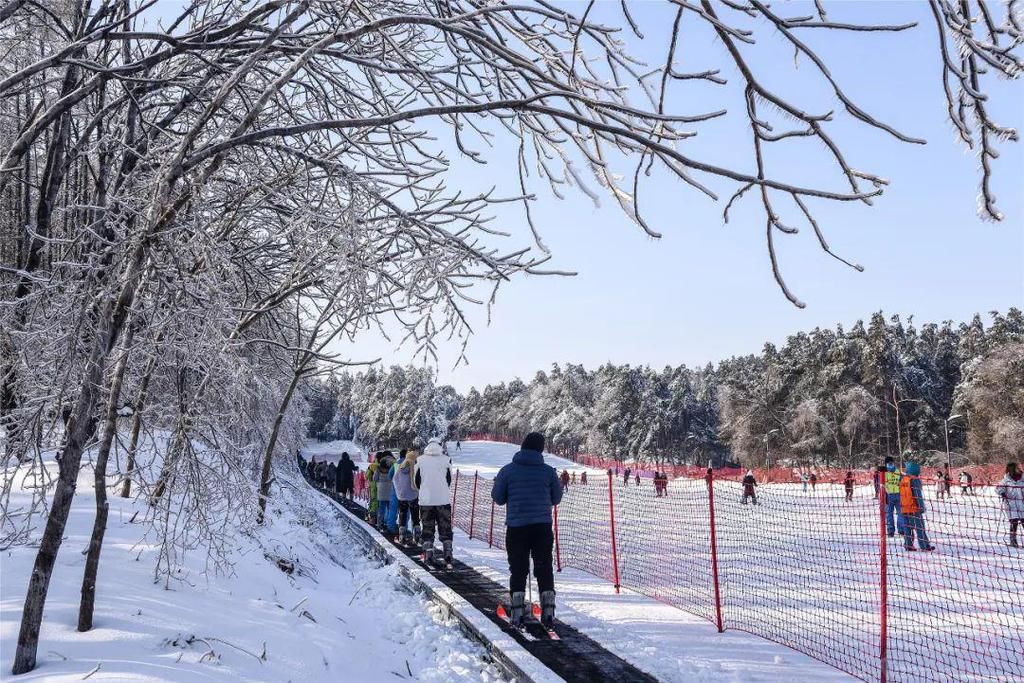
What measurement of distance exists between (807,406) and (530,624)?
268ft

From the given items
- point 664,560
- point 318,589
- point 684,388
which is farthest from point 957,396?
point 318,589

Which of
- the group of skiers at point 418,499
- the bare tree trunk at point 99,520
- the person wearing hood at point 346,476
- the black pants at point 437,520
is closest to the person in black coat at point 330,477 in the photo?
the person wearing hood at point 346,476

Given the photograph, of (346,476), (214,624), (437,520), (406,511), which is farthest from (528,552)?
(346,476)

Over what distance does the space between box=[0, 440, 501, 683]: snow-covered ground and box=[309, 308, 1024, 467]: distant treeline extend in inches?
1694

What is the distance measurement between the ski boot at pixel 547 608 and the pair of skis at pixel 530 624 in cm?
6

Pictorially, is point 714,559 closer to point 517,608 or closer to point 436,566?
point 517,608

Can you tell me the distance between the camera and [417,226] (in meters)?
4.02

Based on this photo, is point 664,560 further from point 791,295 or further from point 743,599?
point 791,295

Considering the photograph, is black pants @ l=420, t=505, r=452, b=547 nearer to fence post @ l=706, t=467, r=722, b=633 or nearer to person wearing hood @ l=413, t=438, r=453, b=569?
person wearing hood @ l=413, t=438, r=453, b=569

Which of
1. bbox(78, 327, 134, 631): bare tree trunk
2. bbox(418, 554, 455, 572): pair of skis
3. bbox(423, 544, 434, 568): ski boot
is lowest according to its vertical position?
bbox(418, 554, 455, 572): pair of skis

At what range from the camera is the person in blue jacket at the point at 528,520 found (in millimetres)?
7121

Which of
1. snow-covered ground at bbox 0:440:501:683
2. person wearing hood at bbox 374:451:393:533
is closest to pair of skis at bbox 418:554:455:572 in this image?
snow-covered ground at bbox 0:440:501:683

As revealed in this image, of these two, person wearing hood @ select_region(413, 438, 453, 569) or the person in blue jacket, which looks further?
person wearing hood @ select_region(413, 438, 453, 569)

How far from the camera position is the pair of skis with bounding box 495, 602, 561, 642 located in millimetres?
6684
